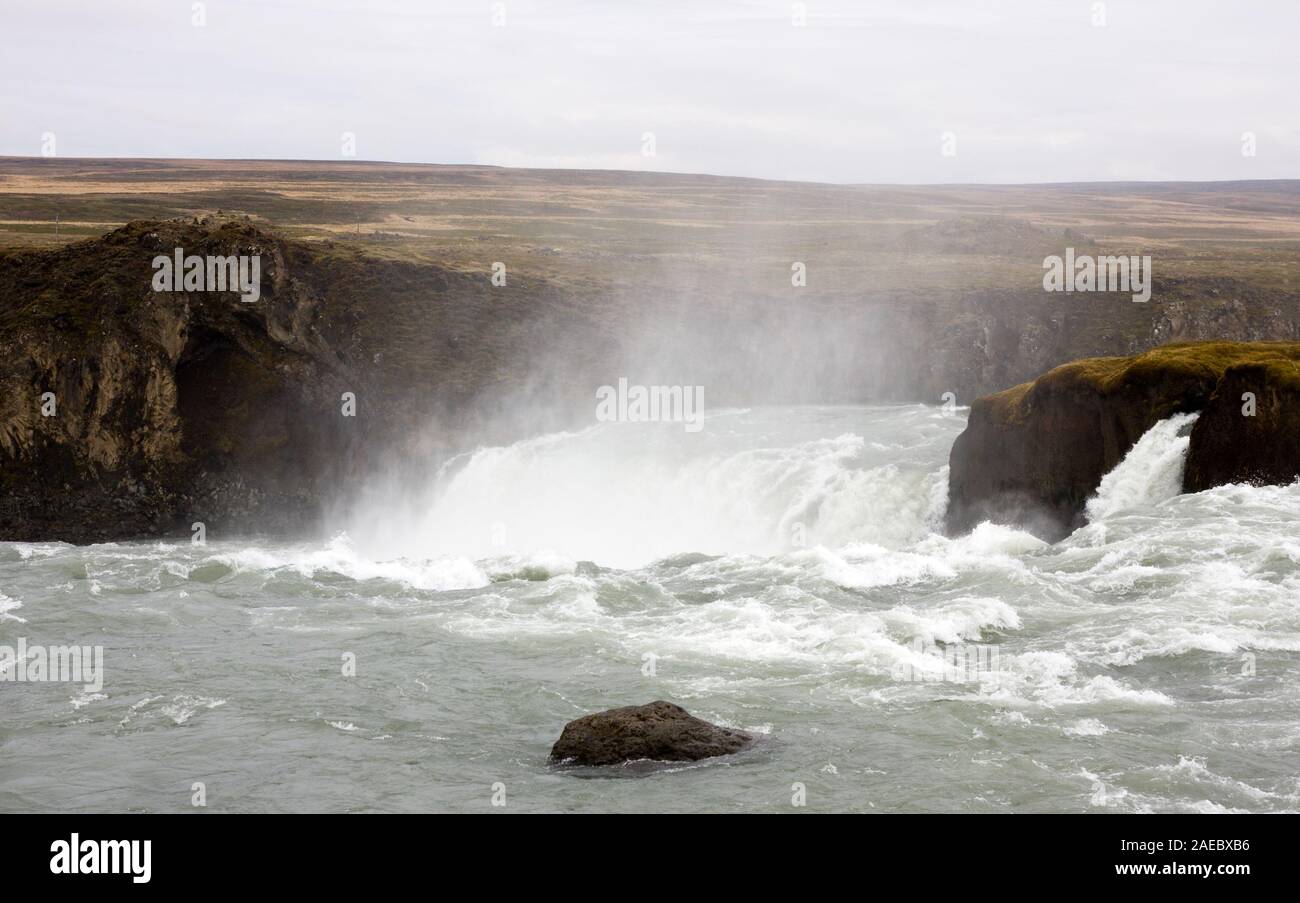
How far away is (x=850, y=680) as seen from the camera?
26094 millimetres

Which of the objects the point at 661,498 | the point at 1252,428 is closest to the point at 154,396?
the point at 661,498

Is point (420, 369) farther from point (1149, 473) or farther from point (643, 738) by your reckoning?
point (643, 738)

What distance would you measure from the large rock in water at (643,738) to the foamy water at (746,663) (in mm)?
424

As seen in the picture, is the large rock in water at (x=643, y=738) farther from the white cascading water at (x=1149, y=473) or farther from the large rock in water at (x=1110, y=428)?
the large rock in water at (x=1110, y=428)

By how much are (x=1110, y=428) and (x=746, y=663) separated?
691 inches

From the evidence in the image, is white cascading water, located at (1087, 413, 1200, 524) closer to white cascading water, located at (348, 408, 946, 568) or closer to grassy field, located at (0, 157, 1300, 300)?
white cascading water, located at (348, 408, 946, 568)

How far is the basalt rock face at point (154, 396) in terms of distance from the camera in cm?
5384

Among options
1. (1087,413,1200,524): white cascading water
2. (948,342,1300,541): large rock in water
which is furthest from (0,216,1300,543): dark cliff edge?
(1087,413,1200,524): white cascading water

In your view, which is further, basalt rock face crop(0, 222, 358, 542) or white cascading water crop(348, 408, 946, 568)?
basalt rock face crop(0, 222, 358, 542)

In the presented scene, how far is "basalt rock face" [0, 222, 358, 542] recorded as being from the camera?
53844mm

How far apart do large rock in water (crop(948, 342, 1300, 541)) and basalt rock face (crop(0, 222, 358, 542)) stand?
28.4 meters

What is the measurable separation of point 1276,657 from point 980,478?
59.7 feet
